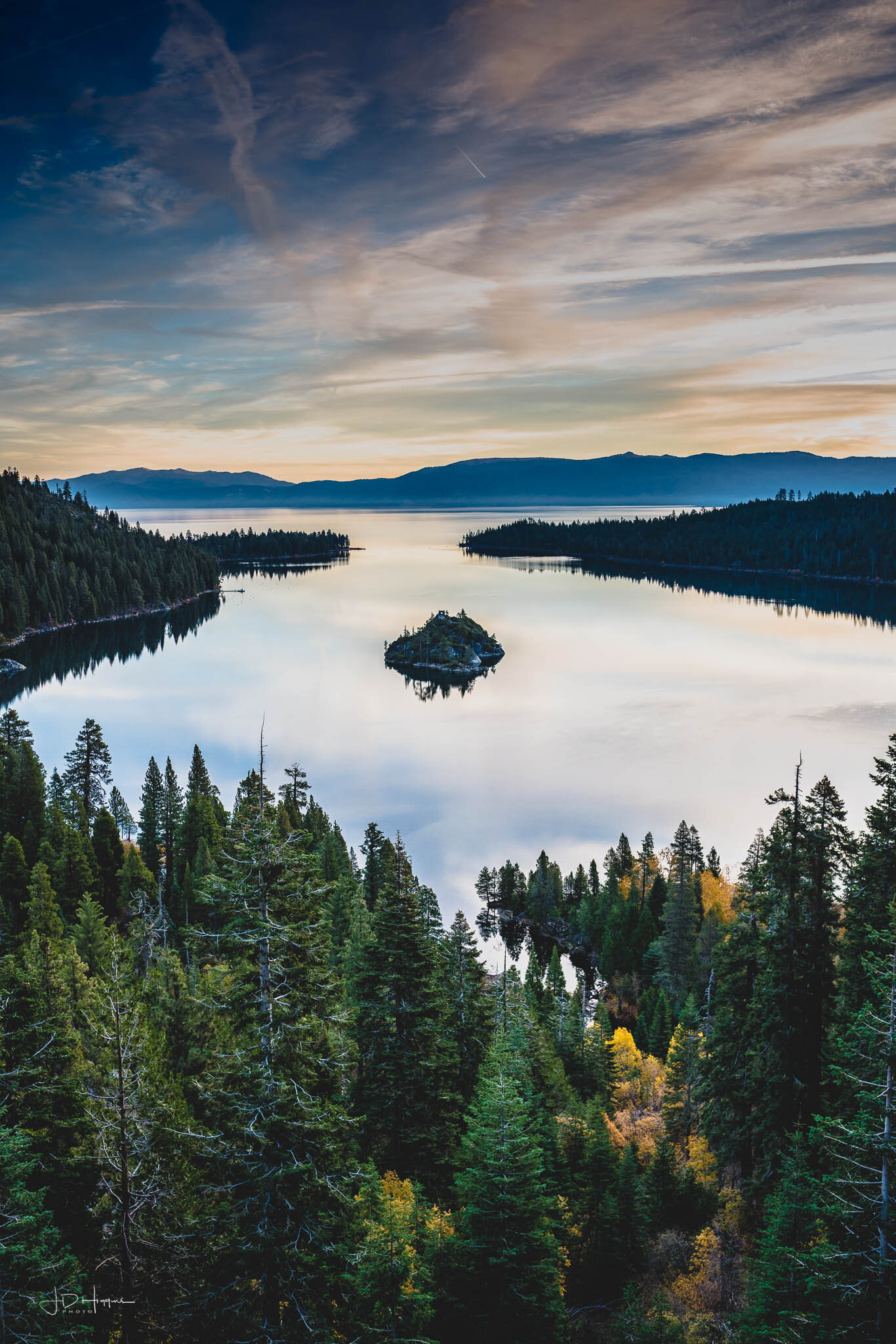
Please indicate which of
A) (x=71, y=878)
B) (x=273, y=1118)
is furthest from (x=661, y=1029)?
(x=273, y=1118)

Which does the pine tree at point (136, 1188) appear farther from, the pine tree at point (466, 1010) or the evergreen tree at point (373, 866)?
the evergreen tree at point (373, 866)

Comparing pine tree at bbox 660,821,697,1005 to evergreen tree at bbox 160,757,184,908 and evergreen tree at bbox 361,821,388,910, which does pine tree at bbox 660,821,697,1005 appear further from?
→ evergreen tree at bbox 160,757,184,908

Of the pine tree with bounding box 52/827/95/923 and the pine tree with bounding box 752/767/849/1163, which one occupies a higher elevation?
the pine tree with bounding box 752/767/849/1163

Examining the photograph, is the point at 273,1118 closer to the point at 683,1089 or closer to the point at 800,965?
the point at 800,965

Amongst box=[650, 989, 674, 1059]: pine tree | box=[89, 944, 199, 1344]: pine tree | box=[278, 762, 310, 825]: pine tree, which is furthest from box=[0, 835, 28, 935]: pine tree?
box=[650, 989, 674, 1059]: pine tree

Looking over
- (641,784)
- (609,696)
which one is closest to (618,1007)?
(641,784)

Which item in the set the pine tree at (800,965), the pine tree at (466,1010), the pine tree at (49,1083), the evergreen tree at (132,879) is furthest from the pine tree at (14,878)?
the pine tree at (800,965)

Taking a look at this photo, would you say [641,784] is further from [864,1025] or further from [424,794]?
[864,1025]
